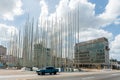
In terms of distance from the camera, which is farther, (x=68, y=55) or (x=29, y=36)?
(x=29, y=36)

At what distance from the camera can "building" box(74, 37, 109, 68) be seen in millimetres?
166500

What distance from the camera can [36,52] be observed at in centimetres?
8188

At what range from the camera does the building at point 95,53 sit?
166 metres

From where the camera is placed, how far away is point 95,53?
17362cm

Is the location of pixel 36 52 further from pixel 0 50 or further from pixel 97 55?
pixel 0 50

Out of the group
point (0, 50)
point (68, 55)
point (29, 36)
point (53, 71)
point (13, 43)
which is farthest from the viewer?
point (0, 50)

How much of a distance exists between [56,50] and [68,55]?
16.1 feet

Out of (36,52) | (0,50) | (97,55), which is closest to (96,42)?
(97,55)

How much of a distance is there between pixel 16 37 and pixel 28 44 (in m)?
15.0

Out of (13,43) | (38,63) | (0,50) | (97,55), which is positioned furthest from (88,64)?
(38,63)

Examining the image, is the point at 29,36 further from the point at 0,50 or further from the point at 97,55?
the point at 0,50

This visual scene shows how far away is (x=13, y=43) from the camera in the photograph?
9681 centimetres

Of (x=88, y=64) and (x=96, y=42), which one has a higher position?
(x=96, y=42)

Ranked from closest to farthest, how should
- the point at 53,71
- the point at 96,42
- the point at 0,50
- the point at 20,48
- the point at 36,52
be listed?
1. the point at 53,71
2. the point at 36,52
3. the point at 20,48
4. the point at 96,42
5. the point at 0,50
